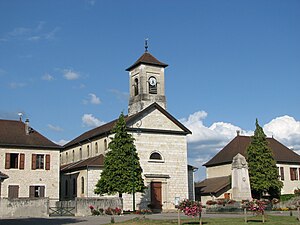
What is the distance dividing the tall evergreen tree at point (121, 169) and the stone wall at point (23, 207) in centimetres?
666

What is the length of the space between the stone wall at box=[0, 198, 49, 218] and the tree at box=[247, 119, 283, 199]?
2365 cm

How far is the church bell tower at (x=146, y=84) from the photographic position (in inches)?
1971

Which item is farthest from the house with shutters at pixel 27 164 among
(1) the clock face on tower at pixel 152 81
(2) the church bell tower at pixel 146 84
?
(1) the clock face on tower at pixel 152 81

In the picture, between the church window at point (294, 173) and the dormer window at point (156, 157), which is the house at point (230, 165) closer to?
the church window at point (294, 173)

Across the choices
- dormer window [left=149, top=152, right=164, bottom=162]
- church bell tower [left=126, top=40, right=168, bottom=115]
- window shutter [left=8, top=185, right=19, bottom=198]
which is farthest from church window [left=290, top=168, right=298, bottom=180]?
window shutter [left=8, top=185, right=19, bottom=198]

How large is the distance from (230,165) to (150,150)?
14785mm

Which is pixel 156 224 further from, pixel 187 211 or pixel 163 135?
pixel 163 135

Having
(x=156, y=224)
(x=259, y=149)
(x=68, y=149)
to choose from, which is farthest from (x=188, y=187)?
(x=156, y=224)

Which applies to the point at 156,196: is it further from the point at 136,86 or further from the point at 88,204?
the point at 136,86

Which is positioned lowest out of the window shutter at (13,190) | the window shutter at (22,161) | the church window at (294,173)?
the window shutter at (13,190)

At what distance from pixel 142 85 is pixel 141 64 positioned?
242 cm

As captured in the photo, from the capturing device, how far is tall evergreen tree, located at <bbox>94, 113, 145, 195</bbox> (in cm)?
4012

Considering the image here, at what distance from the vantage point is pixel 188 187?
4972cm

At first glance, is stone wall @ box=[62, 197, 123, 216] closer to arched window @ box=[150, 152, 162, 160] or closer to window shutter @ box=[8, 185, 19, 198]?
window shutter @ box=[8, 185, 19, 198]
